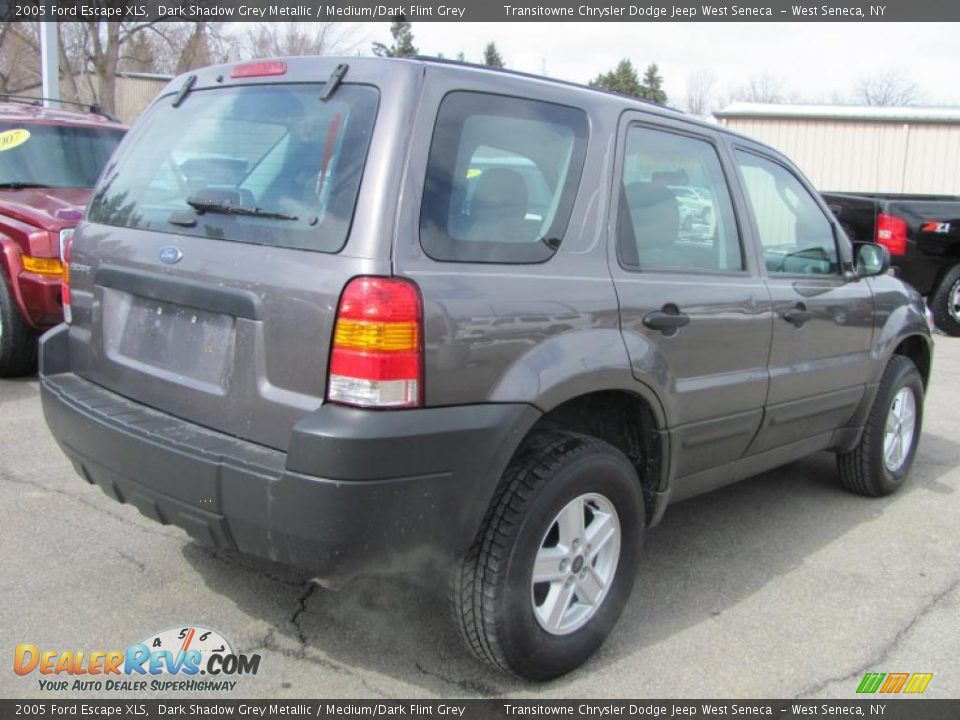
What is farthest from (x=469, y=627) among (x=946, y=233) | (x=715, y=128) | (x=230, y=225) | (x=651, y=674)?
(x=946, y=233)

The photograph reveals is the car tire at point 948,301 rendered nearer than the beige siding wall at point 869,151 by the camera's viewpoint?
Yes

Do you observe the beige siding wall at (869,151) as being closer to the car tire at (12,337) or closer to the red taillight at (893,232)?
the red taillight at (893,232)

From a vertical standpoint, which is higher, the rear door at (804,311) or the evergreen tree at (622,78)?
the evergreen tree at (622,78)

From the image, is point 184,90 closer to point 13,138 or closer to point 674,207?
point 674,207

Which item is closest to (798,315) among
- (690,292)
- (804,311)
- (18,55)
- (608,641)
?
(804,311)

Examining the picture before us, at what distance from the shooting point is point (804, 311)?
154 inches

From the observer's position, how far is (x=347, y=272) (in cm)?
242

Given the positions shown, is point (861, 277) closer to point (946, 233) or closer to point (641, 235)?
point (641, 235)

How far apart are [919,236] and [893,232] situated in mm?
Answer: 307

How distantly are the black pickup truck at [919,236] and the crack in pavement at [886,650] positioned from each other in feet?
23.9

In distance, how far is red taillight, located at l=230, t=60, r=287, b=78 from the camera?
2900 millimetres

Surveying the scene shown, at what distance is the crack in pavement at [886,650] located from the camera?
296 centimetres

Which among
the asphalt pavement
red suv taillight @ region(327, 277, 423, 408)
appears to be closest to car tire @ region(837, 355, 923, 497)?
the asphalt pavement
